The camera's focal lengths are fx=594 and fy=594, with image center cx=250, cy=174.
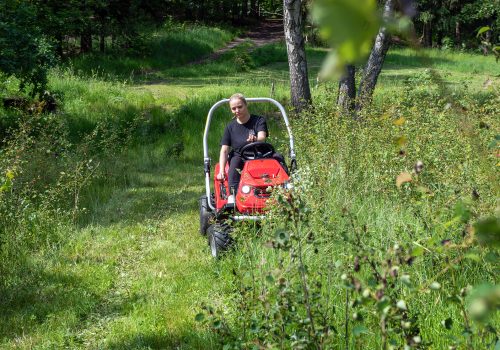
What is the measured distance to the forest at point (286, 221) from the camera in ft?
6.12

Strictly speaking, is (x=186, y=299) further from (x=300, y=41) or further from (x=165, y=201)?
(x=300, y=41)

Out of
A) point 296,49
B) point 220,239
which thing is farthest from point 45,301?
point 296,49

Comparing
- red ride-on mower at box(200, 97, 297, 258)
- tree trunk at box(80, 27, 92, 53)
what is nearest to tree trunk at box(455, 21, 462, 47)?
tree trunk at box(80, 27, 92, 53)

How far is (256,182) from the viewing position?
5.35 metres

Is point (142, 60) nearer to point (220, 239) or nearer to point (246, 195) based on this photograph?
point (246, 195)

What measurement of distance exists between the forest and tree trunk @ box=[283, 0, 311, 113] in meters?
0.03

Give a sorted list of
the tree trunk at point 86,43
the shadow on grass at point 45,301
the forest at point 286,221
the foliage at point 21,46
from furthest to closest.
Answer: the tree trunk at point 86,43 < the foliage at point 21,46 < the shadow on grass at point 45,301 < the forest at point 286,221

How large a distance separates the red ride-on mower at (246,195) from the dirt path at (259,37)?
1866 centimetres

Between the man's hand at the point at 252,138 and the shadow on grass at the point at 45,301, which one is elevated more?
the man's hand at the point at 252,138

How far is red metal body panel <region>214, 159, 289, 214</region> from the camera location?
517 cm

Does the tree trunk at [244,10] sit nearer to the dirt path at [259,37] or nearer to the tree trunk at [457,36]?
the dirt path at [259,37]

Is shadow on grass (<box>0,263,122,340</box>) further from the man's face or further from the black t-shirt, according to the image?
the man's face

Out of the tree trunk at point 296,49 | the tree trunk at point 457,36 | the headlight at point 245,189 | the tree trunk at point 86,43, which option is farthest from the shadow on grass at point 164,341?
the tree trunk at point 457,36

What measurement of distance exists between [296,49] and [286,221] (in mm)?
8361
